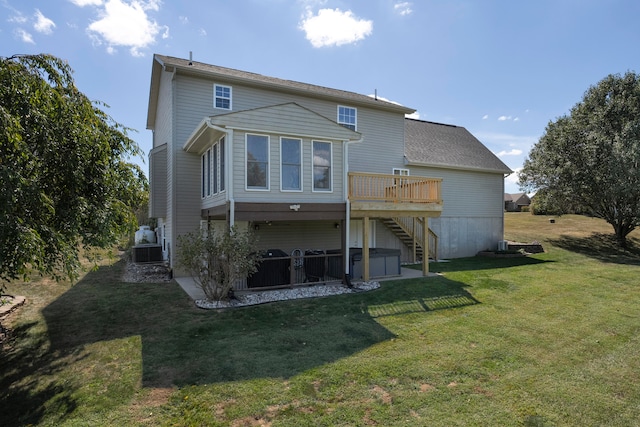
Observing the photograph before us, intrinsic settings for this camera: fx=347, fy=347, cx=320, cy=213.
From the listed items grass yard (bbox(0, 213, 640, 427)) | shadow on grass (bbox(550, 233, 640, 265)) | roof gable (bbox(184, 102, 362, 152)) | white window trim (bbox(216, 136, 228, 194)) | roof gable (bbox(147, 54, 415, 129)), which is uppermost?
roof gable (bbox(147, 54, 415, 129))

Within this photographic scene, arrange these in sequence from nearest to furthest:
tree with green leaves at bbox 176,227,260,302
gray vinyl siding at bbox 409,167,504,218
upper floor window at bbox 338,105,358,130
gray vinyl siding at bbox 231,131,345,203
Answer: tree with green leaves at bbox 176,227,260,302, gray vinyl siding at bbox 231,131,345,203, upper floor window at bbox 338,105,358,130, gray vinyl siding at bbox 409,167,504,218

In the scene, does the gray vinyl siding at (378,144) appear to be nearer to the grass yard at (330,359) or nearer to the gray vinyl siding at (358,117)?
the gray vinyl siding at (358,117)

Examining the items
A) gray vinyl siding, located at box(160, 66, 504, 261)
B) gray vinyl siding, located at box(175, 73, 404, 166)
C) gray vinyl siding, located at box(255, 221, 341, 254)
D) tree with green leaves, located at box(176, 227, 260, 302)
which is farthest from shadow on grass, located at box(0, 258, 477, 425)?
gray vinyl siding, located at box(175, 73, 404, 166)

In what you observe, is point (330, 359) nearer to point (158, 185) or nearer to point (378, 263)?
point (378, 263)

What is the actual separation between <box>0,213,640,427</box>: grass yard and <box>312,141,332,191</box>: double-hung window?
3377 millimetres

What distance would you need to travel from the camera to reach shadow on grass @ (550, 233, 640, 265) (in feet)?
55.1

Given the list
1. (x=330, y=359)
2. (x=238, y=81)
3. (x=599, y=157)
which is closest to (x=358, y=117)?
(x=238, y=81)

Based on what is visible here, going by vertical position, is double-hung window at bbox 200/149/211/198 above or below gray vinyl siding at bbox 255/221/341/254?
above

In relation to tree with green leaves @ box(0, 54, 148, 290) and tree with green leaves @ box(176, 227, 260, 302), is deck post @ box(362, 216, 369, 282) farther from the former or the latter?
tree with green leaves @ box(0, 54, 148, 290)

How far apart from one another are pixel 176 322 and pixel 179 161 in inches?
277

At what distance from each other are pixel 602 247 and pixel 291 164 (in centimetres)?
1979

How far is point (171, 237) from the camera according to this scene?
12.8 m

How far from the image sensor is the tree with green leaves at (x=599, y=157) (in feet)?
55.0

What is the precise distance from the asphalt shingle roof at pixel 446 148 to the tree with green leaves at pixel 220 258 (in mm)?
10409
